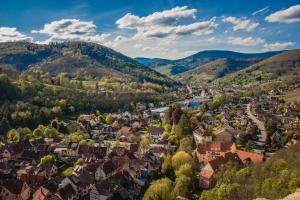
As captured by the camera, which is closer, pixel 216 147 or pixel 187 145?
pixel 216 147

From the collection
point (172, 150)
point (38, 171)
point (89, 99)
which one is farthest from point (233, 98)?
point (38, 171)

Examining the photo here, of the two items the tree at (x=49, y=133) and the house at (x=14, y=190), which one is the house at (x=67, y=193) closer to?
the house at (x=14, y=190)

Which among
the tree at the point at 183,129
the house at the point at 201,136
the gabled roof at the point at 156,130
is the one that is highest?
the tree at the point at 183,129

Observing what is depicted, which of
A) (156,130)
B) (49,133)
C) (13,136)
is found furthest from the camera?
(156,130)

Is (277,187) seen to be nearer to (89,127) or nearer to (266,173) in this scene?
(266,173)

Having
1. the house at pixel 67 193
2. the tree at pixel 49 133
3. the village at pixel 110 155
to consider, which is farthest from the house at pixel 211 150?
the tree at pixel 49 133

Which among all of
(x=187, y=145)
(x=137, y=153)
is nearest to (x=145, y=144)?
(x=137, y=153)

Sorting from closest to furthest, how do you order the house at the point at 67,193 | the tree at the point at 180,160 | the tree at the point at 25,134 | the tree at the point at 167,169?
the house at the point at 67,193 → the tree at the point at 180,160 → the tree at the point at 167,169 → the tree at the point at 25,134

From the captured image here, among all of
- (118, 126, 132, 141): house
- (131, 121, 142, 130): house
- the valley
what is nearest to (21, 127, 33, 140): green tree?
the valley

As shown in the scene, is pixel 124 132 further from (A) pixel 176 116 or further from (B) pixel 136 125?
(A) pixel 176 116
